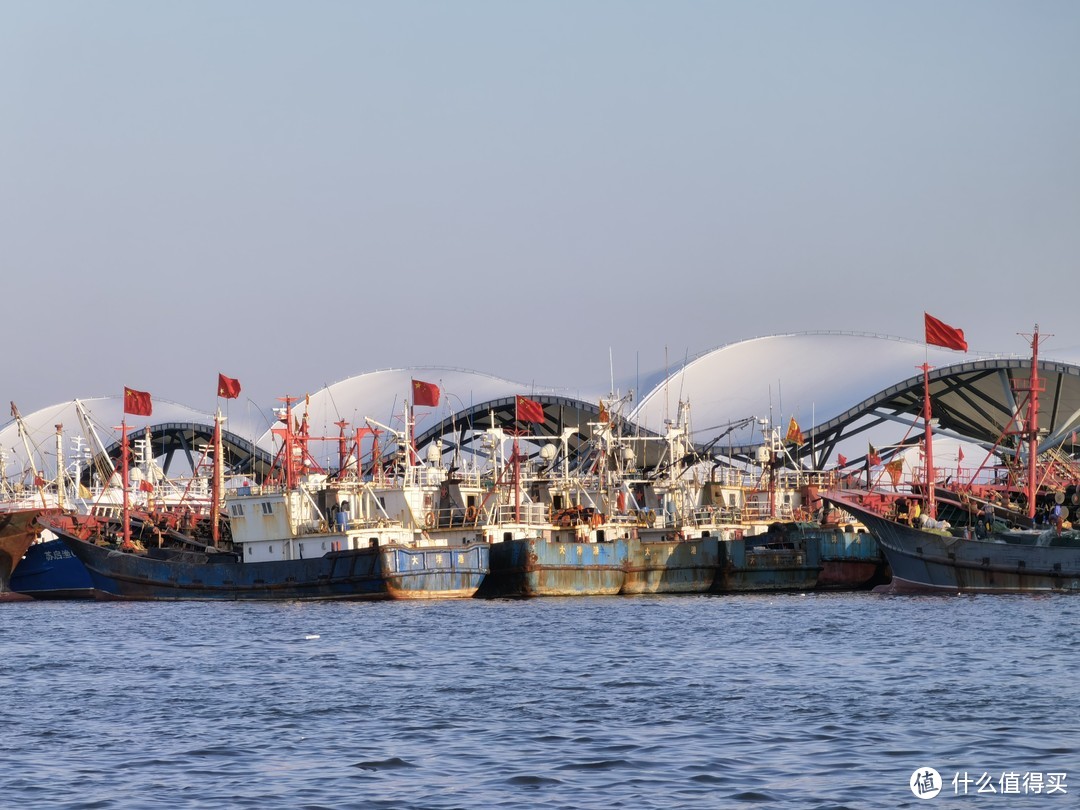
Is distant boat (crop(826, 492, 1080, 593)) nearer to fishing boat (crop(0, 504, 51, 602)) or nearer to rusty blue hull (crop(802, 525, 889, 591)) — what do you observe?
rusty blue hull (crop(802, 525, 889, 591))

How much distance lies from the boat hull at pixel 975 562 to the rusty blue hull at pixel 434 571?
17.3 meters

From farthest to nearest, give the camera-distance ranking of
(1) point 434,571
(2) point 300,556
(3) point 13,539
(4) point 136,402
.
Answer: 1. (4) point 136,402
2. (3) point 13,539
3. (2) point 300,556
4. (1) point 434,571

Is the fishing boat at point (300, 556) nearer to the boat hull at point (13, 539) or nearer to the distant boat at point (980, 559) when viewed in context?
the boat hull at point (13, 539)

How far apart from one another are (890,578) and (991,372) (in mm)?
30303

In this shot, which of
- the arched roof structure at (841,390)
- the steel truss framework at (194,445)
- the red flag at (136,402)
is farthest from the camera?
the steel truss framework at (194,445)

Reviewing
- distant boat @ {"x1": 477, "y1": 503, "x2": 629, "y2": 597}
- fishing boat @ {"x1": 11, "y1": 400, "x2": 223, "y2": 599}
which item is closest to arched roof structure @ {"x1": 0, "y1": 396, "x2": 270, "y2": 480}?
fishing boat @ {"x1": 11, "y1": 400, "x2": 223, "y2": 599}

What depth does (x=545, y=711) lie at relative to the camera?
33688 millimetres

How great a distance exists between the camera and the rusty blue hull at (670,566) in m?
73.2

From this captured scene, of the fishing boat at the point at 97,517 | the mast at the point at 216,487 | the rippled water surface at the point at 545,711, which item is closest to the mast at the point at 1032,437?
the rippled water surface at the point at 545,711

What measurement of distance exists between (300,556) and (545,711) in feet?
134

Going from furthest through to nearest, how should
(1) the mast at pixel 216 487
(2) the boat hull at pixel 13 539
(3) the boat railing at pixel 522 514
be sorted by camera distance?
(2) the boat hull at pixel 13 539 → (1) the mast at pixel 216 487 → (3) the boat railing at pixel 522 514

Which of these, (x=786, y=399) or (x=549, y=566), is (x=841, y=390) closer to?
(x=786, y=399)

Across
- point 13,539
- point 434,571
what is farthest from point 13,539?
point 434,571

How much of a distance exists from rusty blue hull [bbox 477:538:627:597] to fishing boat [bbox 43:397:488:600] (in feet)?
3.84
